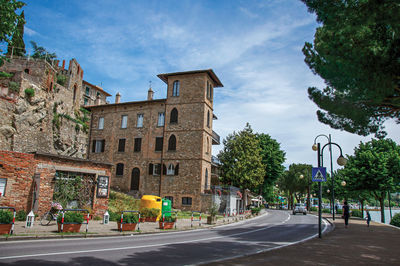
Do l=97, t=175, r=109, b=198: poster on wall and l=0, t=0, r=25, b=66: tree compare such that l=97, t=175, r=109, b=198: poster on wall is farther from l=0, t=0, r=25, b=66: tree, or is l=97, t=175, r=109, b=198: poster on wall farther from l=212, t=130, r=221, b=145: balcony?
l=212, t=130, r=221, b=145: balcony

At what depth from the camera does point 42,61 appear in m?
39.3

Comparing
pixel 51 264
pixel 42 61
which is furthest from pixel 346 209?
pixel 42 61

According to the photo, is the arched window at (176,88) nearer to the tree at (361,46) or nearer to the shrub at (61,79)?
the shrub at (61,79)

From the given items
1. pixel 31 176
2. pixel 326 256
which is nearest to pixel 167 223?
pixel 31 176

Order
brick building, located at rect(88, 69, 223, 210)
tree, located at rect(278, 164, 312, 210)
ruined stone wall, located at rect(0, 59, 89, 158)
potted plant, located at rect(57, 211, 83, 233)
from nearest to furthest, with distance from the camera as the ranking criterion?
1. potted plant, located at rect(57, 211, 83, 233)
2. ruined stone wall, located at rect(0, 59, 89, 158)
3. brick building, located at rect(88, 69, 223, 210)
4. tree, located at rect(278, 164, 312, 210)

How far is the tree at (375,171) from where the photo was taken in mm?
27109

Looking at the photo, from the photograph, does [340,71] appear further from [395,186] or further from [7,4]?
[395,186]

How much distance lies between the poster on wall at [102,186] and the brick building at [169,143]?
11307 millimetres

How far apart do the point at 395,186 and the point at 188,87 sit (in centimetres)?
2310

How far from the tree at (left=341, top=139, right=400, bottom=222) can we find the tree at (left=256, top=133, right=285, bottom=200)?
16194mm

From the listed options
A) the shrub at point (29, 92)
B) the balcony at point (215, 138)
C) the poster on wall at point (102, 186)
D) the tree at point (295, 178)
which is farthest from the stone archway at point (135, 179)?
the tree at point (295, 178)

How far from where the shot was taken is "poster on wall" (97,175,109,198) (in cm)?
1955

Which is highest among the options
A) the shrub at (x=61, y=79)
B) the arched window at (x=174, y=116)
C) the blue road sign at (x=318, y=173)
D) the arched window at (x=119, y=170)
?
the shrub at (x=61, y=79)

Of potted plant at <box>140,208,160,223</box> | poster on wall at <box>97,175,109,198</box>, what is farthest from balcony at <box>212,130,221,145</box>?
poster on wall at <box>97,175,109,198</box>
